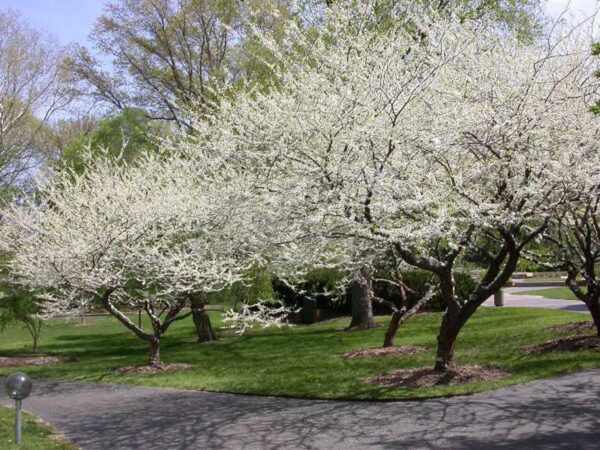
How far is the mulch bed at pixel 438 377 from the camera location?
32.6 ft

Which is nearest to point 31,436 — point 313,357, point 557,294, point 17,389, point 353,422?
point 17,389

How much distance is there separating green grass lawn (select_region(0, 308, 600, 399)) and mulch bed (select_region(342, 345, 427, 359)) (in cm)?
29

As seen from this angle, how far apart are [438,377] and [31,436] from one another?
5.80 m

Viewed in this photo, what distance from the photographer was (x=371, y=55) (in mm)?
10562

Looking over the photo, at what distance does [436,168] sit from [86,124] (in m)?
32.2

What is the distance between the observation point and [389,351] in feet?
46.8

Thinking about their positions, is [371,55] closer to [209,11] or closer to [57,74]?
[209,11]

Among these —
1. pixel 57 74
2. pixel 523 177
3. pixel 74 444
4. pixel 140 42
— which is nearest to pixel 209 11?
pixel 140 42

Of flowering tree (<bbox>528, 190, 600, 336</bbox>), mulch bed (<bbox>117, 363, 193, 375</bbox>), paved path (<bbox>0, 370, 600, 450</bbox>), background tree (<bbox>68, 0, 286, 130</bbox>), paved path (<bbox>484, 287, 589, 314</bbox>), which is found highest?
background tree (<bbox>68, 0, 286, 130</bbox>)

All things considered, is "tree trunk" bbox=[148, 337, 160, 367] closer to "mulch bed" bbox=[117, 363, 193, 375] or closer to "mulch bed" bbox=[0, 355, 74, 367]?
"mulch bed" bbox=[117, 363, 193, 375]

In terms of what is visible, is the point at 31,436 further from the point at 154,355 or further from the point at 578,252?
the point at 578,252

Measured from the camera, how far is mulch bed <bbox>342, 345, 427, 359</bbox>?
14.0 m

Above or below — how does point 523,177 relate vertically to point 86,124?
below

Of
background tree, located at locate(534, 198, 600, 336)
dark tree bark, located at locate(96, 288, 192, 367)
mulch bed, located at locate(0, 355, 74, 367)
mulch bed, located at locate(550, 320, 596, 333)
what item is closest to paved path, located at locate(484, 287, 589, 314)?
mulch bed, located at locate(550, 320, 596, 333)
